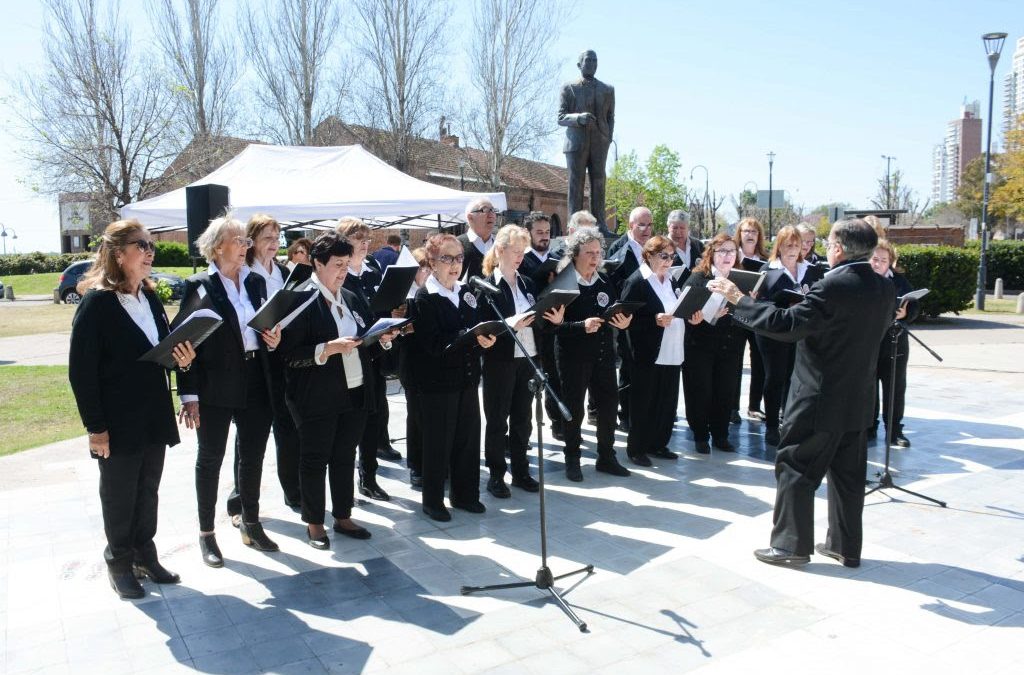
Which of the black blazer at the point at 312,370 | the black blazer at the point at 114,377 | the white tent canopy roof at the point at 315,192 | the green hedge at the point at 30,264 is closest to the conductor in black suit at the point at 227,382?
the black blazer at the point at 312,370

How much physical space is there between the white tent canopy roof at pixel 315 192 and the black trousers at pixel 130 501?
515 cm

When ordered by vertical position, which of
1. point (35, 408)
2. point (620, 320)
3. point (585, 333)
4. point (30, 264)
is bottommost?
point (35, 408)

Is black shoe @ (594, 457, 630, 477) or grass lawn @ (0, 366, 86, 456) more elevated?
black shoe @ (594, 457, 630, 477)

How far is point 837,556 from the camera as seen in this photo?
4.69 metres

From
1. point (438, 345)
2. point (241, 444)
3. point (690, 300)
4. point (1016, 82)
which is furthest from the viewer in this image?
point (1016, 82)

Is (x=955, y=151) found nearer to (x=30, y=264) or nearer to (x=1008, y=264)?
(x=1008, y=264)

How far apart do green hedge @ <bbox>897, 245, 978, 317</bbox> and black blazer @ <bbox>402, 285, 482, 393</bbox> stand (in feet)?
51.9

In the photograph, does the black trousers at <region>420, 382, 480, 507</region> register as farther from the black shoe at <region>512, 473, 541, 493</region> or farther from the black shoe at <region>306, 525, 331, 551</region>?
the black shoe at <region>306, 525, 331, 551</region>

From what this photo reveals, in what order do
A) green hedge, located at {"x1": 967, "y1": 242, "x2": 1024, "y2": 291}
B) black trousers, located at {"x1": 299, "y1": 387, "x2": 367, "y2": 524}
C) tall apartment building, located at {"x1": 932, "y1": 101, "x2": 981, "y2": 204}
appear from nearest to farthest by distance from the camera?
black trousers, located at {"x1": 299, "y1": 387, "x2": 367, "y2": 524} < green hedge, located at {"x1": 967, "y1": 242, "x2": 1024, "y2": 291} < tall apartment building, located at {"x1": 932, "y1": 101, "x2": 981, "y2": 204}

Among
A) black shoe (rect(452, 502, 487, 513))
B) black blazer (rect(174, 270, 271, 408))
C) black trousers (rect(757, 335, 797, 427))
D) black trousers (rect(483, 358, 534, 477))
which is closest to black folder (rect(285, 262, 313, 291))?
black blazer (rect(174, 270, 271, 408))

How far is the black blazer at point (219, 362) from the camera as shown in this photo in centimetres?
461

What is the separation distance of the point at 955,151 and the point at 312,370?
582 ft

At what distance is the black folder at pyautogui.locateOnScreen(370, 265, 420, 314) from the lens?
5535 mm

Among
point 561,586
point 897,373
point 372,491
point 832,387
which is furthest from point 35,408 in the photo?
point 897,373
